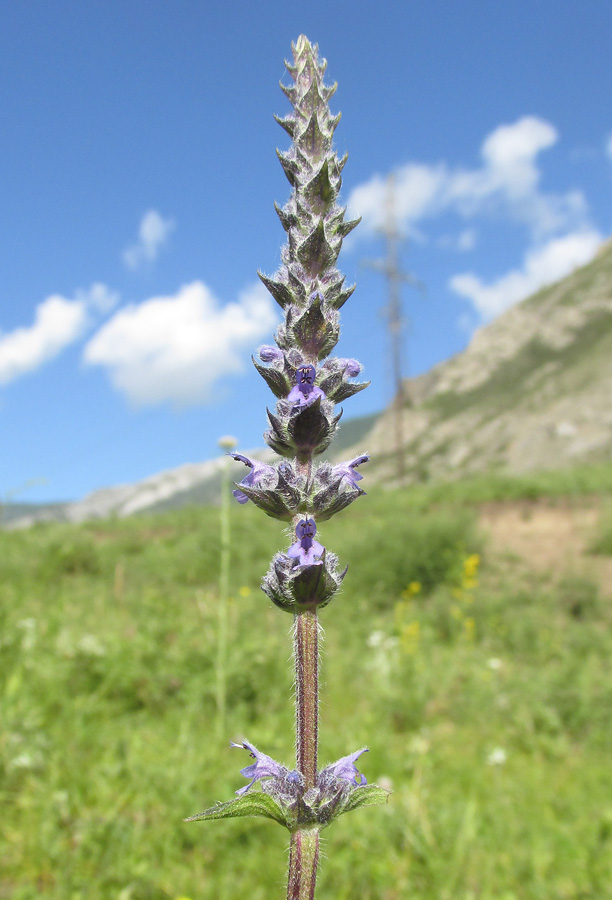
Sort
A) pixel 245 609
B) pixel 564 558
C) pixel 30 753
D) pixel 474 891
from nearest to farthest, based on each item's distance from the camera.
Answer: pixel 474 891, pixel 30 753, pixel 245 609, pixel 564 558

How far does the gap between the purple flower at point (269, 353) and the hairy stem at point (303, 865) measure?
1001 millimetres

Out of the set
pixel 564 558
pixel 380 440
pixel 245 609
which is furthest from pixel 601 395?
pixel 245 609

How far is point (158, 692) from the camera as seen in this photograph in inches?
206

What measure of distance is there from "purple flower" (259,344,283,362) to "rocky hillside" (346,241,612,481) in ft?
130

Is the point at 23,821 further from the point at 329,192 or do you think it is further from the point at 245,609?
the point at 245,609

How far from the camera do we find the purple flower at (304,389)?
1254 millimetres

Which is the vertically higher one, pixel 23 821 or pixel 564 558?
pixel 564 558

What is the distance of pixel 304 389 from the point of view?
1291mm

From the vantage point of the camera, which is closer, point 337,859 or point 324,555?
point 324,555

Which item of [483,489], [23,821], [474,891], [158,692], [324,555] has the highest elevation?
[483,489]

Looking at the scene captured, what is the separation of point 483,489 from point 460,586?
6274 millimetres

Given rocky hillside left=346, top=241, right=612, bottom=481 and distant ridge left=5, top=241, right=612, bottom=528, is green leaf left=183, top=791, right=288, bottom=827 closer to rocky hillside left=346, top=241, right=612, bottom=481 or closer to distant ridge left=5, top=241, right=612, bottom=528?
distant ridge left=5, top=241, right=612, bottom=528

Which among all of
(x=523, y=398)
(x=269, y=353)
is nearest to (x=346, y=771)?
(x=269, y=353)

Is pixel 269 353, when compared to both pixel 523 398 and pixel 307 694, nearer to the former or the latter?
pixel 307 694
